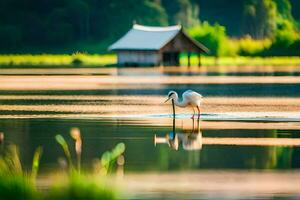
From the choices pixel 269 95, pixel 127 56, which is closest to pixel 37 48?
pixel 127 56

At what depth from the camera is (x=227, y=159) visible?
19.9 m

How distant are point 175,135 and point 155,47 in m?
52.0

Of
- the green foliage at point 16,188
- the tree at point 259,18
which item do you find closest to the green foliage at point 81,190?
the green foliage at point 16,188

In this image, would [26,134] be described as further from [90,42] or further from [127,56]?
[90,42]

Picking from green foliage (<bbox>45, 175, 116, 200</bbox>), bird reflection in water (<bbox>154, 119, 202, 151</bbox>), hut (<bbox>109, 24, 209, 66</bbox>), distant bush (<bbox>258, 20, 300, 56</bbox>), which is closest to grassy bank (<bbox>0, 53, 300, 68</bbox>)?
distant bush (<bbox>258, 20, 300, 56</bbox>)

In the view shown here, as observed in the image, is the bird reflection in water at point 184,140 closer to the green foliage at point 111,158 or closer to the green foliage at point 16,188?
the green foliage at point 111,158

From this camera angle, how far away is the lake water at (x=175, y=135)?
1708cm

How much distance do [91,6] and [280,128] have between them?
271 ft

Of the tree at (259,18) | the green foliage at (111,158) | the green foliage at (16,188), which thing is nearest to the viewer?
the green foliage at (111,158)

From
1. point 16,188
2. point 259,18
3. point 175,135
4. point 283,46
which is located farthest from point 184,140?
point 259,18

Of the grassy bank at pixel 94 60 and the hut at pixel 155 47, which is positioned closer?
the hut at pixel 155 47

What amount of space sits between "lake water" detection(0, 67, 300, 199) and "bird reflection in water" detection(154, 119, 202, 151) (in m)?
0.02

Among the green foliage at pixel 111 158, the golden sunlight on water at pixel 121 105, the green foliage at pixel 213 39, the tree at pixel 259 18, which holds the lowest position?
the golden sunlight on water at pixel 121 105

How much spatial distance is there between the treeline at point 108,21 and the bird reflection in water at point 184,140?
218 feet
